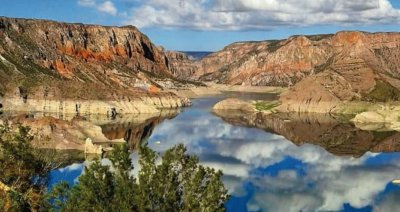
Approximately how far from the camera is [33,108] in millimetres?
165000

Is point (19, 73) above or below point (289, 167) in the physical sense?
above

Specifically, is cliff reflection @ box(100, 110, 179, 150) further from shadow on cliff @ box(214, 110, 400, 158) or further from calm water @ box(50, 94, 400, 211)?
shadow on cliff @ box(214, 110, 400, 158)

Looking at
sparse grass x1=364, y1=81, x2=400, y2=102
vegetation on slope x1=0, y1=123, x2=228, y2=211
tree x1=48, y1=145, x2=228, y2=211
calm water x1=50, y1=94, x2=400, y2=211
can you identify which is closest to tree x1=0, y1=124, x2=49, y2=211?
vegetation on slope x1=0, y1=123, x2=228, y2=211

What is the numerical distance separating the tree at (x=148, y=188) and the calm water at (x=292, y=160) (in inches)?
1054

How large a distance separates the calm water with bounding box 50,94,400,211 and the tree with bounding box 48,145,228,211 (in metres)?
26.8

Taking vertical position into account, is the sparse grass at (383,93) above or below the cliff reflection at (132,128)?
above

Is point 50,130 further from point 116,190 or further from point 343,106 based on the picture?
point 343,106

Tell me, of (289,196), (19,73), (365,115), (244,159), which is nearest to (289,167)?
(244,159)

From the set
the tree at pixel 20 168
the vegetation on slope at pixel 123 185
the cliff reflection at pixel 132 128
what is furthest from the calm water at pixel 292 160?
the vegetation on slope at pixel 123 185

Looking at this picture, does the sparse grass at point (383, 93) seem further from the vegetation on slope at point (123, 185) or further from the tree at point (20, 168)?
the tree at point (20, 168)

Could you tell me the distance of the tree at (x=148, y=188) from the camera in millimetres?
30913

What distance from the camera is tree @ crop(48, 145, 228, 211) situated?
101 feet

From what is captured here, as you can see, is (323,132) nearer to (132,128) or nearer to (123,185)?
(132,128)

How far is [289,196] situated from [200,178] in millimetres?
39910
